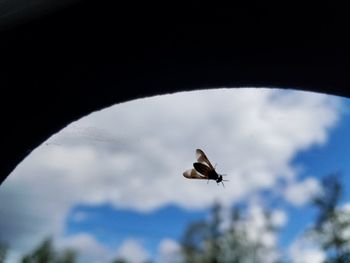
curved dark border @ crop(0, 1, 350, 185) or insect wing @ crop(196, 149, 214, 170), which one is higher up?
curved dark border @ crop(0, 1, 350, 185)

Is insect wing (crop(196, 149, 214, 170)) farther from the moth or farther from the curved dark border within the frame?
the curved dark border

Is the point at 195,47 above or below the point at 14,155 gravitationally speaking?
above

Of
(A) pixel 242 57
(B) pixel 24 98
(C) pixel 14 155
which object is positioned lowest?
(C) pixel 14 155

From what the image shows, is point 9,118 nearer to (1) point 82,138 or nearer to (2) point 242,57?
(1) point 82,138

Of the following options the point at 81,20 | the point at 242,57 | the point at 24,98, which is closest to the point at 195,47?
the point at 242,57

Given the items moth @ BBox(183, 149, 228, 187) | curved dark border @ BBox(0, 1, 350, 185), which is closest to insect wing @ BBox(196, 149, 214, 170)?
moth @ BBox(183, 149, 228, 187)

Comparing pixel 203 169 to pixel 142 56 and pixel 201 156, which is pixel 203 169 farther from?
pixel 142 56
